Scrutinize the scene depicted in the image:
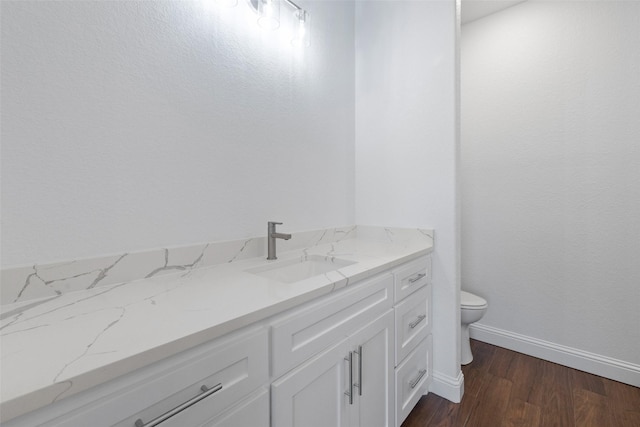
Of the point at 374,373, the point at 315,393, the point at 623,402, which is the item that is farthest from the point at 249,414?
the point at 623,402

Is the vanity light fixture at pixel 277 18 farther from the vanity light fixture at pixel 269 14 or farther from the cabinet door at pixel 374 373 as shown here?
the cabinet door at pixel 374 373

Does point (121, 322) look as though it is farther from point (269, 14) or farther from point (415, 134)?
point (415, 134)

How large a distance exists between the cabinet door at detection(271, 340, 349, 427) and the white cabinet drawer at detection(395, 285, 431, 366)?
1.37ft

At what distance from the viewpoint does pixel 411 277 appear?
144cm

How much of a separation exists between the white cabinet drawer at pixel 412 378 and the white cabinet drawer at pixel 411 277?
0.33 meters

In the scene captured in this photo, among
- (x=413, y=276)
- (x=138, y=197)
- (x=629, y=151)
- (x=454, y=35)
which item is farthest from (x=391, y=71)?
(x=138, y=197)

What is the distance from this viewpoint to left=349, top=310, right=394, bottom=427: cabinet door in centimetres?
105

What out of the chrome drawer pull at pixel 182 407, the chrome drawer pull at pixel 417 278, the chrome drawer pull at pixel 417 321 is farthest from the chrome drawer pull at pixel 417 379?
the chrome drawer pull at pixel 182 407

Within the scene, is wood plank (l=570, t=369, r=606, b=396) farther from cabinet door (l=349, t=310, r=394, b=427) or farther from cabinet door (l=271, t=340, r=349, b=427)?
cabinet door (l=271, t=340, r=349, b=427)

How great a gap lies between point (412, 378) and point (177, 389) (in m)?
1.27

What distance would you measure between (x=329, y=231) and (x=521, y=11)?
2159 mm

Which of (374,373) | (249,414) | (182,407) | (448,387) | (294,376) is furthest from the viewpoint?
(448,387)

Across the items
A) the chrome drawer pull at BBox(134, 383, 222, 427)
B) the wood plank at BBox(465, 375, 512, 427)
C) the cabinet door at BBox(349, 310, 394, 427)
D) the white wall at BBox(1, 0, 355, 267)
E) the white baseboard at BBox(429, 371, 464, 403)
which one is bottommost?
the wood plank at BBox(465, 375, 512, 427)

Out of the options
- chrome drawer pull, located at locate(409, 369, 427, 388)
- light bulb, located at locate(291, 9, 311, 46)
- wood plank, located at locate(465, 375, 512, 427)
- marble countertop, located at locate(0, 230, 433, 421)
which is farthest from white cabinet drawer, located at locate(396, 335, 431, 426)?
light bulb, located at locate(291, 9, 311, 46)
